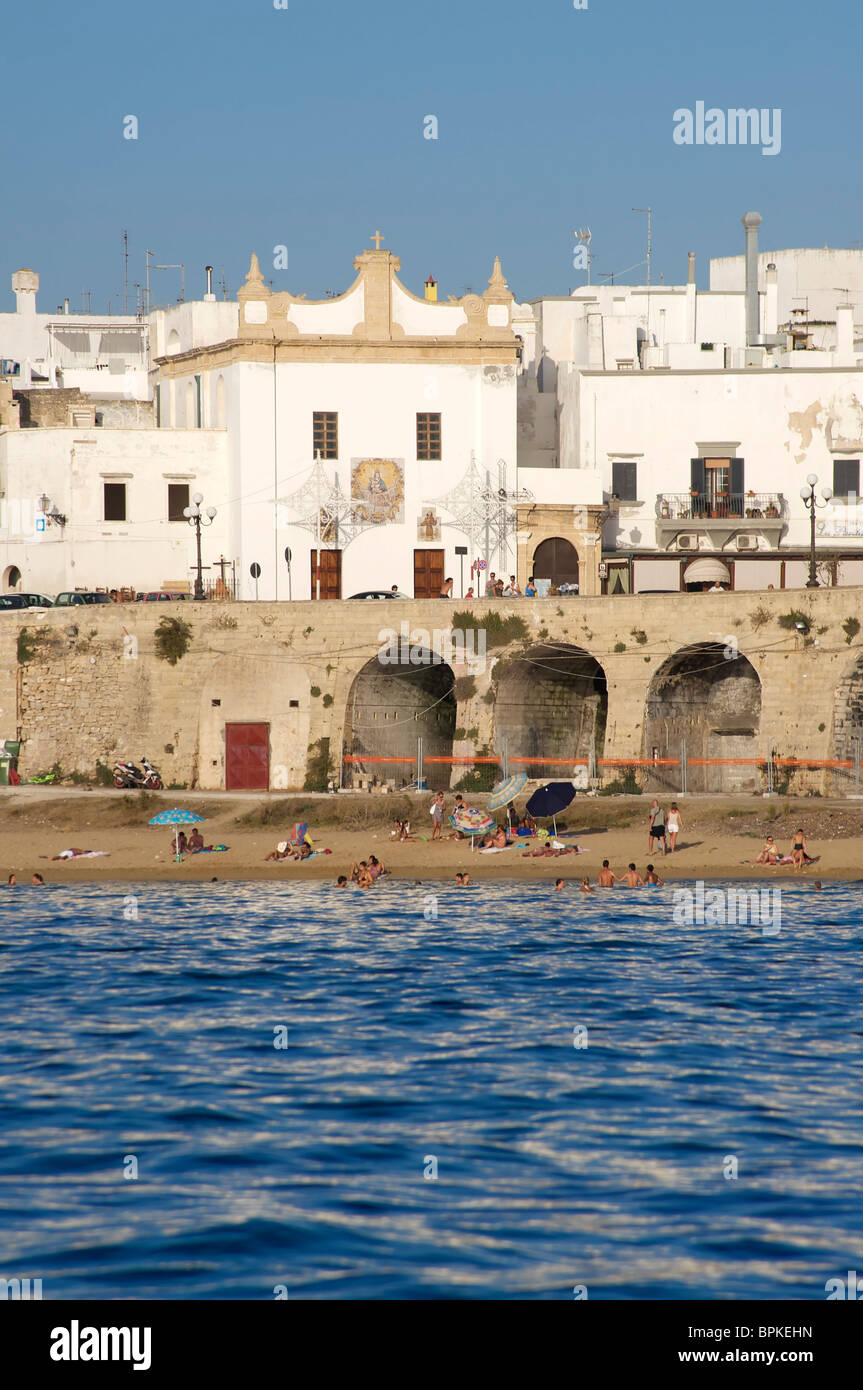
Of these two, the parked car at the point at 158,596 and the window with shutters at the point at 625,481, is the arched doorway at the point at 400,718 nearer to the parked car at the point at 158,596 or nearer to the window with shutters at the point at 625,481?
the parked car at the point at 158,596

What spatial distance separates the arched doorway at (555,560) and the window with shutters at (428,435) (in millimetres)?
4529

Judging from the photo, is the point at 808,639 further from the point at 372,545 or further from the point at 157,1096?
the point at 157,1096

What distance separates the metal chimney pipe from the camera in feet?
211

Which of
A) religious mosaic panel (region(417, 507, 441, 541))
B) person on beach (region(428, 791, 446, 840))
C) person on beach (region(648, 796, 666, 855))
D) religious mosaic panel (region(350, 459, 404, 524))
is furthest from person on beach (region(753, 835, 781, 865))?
religious mosaic panel (region(350, 459, 404, 524))

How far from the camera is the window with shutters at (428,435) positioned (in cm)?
5359

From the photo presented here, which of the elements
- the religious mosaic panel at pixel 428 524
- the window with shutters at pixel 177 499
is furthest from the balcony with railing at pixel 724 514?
the window with shutters at pixel 177 499

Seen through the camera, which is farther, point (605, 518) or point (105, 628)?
point (605, 518)

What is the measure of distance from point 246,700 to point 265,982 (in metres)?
16.2

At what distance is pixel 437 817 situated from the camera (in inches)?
1523

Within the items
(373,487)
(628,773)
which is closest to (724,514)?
(373,487)

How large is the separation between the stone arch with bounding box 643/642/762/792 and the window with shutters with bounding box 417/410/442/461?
46.1ft

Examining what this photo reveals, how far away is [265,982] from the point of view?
2839cm

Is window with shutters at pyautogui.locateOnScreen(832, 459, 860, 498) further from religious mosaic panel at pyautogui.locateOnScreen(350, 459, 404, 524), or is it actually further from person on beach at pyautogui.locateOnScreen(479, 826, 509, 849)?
person on beach at pyautogui.locateOnScreen(479, 826, 509, 849)
